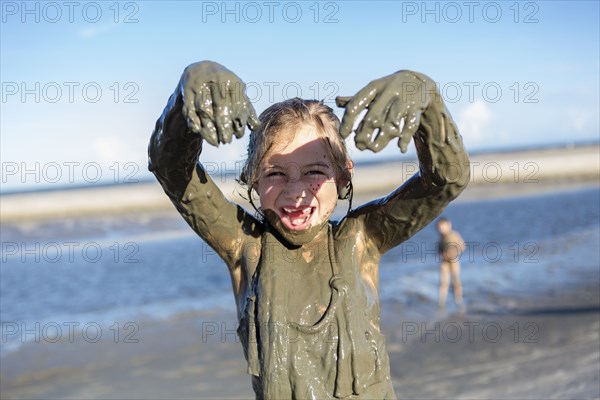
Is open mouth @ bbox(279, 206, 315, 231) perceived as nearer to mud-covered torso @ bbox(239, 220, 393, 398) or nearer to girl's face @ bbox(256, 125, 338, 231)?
girl's face @ bbox(256, 125, 338, 231)

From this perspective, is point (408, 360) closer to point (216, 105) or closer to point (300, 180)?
point (300, 180)

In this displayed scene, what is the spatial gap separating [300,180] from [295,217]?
130 millimetres

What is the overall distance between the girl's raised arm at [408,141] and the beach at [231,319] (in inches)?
162

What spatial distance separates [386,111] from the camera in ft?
6.30

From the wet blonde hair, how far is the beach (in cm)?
430

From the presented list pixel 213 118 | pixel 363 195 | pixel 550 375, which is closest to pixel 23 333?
pixel 550 375

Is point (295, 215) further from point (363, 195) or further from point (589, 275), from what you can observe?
point (363, 195)

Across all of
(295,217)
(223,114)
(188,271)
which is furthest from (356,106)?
(188,271)

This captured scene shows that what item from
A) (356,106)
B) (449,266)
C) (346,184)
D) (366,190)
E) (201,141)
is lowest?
(366,190)

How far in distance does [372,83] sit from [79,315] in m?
8.80

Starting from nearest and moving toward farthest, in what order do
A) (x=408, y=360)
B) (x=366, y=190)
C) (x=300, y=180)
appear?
1. (x=300, y=180)
2. (x=408, y=360)
3. (x=366, y=190)

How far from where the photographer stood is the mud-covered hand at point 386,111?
1.90m

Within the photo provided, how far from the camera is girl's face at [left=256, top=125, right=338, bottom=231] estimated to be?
7.58ft

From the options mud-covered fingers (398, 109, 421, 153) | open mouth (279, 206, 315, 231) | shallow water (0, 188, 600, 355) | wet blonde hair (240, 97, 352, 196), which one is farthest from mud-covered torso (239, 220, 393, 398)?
shallow water (0, 188, 600, 355)
